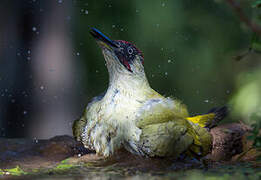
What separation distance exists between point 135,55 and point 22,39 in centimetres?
283

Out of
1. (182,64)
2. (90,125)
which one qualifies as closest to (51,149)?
(90,125)

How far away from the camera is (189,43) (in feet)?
23.1

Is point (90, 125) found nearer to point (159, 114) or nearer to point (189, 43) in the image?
point (159, 114)

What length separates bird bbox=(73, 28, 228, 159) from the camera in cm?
358

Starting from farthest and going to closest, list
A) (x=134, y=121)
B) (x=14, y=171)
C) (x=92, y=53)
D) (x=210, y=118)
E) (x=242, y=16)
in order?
(x=92, y=53) < (x=210, y=118) < (x=134, y=121) < (x=14, y=171) < (x=242, y=16)

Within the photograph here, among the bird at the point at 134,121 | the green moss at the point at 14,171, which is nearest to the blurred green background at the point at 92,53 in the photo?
the bird at the point at 134,121

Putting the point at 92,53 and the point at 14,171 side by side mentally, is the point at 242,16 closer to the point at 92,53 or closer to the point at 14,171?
the point at 14,171

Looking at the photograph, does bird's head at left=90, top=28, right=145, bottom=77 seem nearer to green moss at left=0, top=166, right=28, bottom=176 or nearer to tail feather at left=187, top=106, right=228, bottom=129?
tail feather at left=187, top=106, right=228, bottom=129

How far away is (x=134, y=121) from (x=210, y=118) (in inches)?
47.5

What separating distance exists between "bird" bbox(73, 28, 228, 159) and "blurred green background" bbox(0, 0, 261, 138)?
2.24 metres

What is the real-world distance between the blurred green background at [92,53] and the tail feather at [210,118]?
1.69 m

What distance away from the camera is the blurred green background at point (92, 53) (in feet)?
20.6

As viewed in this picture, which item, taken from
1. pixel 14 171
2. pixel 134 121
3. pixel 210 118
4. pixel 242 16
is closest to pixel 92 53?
pixel 210 118

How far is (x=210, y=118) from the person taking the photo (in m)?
4.46
